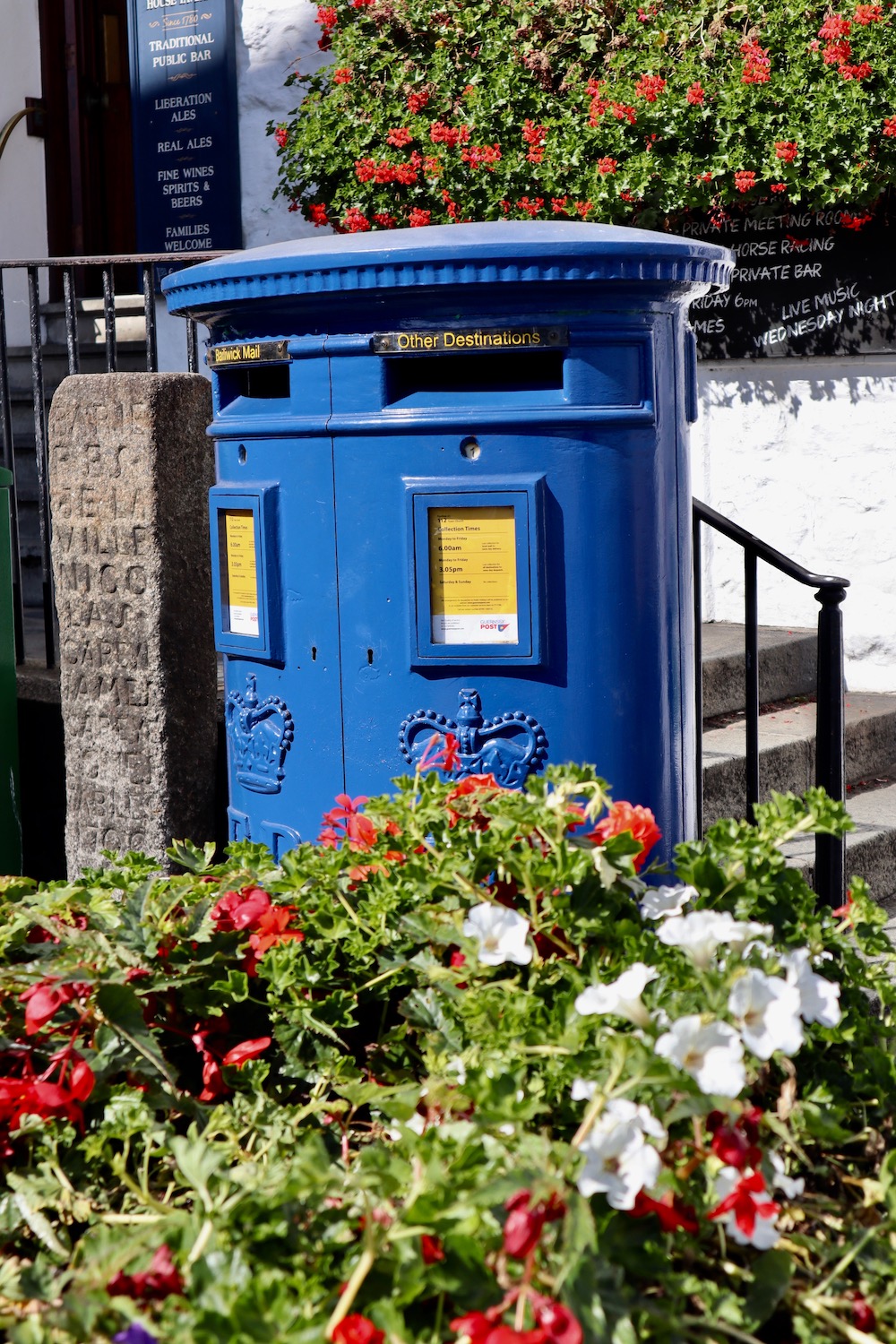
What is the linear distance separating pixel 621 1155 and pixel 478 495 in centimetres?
148

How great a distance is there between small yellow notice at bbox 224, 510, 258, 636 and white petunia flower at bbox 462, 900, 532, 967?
4.86 feet

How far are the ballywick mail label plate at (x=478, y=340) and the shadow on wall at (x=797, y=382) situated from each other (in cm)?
344

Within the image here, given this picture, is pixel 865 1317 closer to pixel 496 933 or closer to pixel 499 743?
Answer: pixel 496 933

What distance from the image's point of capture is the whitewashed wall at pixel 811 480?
18.2 ft

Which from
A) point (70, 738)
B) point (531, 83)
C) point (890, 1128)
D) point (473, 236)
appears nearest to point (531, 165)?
point (531, 83)

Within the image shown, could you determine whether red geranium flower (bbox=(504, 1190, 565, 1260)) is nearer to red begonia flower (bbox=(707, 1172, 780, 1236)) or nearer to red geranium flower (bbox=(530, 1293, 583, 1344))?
red geranium flower (bbox=(530, 1293, 583, 1344))

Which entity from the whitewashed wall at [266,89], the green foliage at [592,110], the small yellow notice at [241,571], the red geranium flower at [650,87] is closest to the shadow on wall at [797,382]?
the green foliage at [592,110]

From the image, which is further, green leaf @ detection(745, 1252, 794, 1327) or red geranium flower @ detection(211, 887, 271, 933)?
red geranium flower @ detection(211, 887, 271, 933)

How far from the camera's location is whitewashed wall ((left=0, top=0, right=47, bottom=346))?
8.08 meters

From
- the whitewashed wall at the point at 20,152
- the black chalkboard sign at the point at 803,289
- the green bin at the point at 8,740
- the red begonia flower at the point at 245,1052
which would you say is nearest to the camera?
the red begonia flower at the point at 245,1052

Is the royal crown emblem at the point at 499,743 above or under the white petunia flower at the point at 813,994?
under

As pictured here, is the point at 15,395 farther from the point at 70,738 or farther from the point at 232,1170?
the point at 232,1170

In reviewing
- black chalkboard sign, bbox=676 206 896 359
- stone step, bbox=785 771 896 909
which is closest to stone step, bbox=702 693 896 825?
stone step, bbox=785 771 896 909

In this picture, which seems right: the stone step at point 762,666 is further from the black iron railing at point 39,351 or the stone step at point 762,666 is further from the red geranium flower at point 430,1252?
the red geranium flower at point 430,1252
